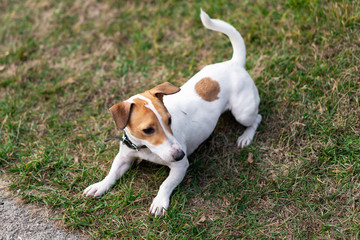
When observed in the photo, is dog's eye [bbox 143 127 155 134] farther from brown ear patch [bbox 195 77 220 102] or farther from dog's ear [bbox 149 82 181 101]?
brown ear patch [bbox 195 77 220 102]

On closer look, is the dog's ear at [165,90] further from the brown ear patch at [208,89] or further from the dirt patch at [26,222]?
the dirt patch at [26,222]

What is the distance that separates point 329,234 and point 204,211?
123 centimetres

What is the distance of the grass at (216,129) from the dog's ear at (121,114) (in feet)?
3.29

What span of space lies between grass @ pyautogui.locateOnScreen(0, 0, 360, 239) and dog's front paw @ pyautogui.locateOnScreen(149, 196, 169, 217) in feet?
0.25

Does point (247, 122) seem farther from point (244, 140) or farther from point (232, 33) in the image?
point (232, 33)

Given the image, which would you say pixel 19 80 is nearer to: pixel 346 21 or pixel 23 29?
pixel 23 29

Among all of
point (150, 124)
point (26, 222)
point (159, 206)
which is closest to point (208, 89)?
point (150, 124)

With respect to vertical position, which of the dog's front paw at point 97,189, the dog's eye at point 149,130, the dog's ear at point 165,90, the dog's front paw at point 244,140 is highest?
the dog's ear at point 165,90

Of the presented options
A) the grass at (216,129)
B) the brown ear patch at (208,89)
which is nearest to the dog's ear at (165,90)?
the brown ear patch at (208,89)

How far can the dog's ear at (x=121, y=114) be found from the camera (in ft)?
9.64

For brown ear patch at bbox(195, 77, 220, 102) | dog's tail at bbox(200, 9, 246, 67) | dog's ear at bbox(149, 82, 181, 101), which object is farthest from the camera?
dog's tail at bbox(200, 9, 246, 67)

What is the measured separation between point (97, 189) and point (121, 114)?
110 centimetres

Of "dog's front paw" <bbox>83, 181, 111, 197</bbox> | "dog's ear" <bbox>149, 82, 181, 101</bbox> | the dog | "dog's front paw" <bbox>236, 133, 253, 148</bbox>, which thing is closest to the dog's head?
the dog

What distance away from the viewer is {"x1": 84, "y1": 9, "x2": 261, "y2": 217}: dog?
2.97 metres
